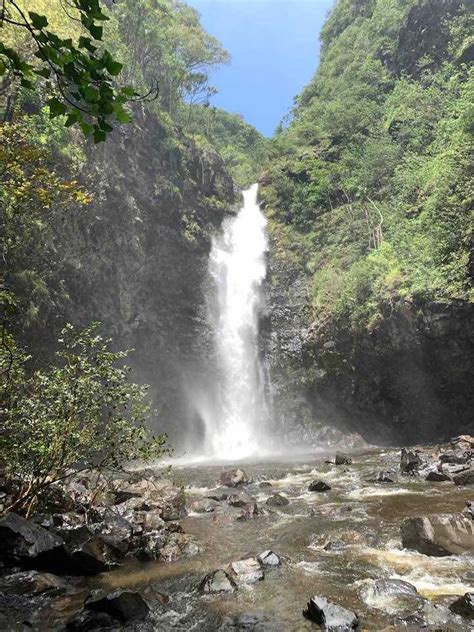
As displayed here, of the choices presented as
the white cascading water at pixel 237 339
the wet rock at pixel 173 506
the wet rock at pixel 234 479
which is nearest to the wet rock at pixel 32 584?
the wet rock at pixel 173 506

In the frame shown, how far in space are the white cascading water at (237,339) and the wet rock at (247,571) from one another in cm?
1859

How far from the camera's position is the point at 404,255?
24.5 meters

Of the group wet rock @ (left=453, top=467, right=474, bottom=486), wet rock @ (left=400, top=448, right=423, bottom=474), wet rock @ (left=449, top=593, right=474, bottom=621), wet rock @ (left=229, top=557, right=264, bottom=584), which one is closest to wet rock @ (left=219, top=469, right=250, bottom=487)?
wet rock @ (left=400, top=448, right=423, bottom=474)

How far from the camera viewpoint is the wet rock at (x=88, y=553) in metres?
7.95

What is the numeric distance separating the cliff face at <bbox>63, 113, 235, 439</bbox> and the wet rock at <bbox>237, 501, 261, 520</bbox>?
15.2 metres

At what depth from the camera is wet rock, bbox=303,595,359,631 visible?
5.57 meters

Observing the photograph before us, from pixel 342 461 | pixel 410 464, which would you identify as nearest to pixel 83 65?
pixel 410 464

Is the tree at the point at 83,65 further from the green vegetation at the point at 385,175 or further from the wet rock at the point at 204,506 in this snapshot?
the green vegetation at the point at 385,175

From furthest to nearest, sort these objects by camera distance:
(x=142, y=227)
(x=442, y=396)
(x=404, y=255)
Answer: (x=142, y=227)
(x=404, y=255)
(x=442, y=396)

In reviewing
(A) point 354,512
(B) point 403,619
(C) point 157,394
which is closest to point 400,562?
(B) point 403,619

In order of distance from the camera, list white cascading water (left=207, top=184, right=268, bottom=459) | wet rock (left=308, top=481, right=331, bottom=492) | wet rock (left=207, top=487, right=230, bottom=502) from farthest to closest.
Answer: white cascading water (left=207, top=184, right=268, bottom=459) < wet rock (left=308, top=481, right=331, bottom=492) < wet rock (left=207, top=487, right=230, bottom=502)

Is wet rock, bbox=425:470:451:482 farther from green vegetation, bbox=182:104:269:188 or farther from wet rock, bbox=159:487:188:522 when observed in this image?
green vegetation, bbox=182:104:269:188

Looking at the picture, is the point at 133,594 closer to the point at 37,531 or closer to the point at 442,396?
the point at 37,531

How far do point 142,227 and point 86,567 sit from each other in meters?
22.8
